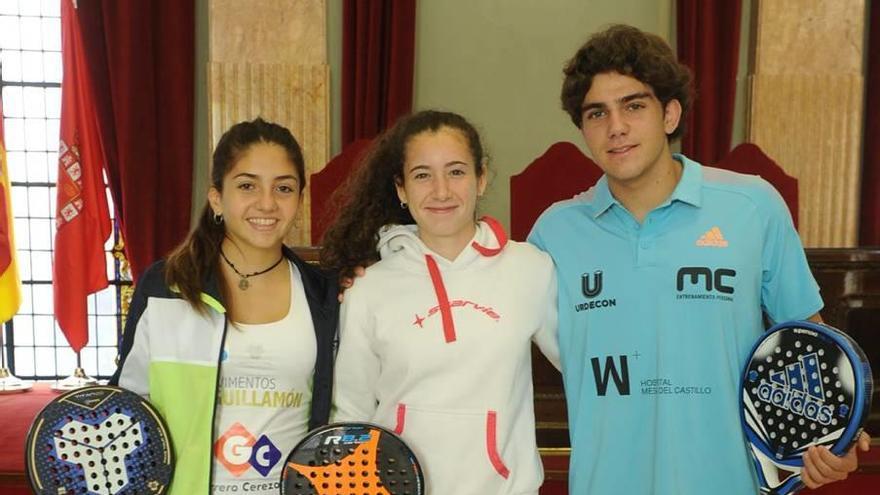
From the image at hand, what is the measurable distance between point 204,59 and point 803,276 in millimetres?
4403

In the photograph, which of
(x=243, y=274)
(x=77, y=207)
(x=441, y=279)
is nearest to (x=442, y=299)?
(x=441, y=279)

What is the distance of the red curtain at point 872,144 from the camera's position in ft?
16.6

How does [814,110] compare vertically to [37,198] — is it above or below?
above

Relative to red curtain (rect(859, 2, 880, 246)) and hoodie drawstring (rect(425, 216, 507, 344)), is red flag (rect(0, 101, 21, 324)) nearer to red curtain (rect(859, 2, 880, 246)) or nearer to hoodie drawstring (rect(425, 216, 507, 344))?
hoodie drawstring (rect(425, 216, 507, 344))

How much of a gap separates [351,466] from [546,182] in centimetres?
307

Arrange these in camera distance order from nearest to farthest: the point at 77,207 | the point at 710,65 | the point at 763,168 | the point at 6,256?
the point at 763,168 → the point at 6,256 → the point at 77,207 → the point at 710,65

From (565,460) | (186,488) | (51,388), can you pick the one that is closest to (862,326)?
(565,460)

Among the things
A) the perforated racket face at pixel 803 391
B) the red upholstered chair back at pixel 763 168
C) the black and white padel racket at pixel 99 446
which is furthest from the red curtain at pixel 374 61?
the perforated racket face at pixel 803 391

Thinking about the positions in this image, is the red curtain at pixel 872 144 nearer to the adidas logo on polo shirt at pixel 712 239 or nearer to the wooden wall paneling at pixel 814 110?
the wooden wall paneling at pixel 814 110

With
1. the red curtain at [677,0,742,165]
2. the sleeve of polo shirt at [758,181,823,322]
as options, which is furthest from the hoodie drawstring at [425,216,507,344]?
the red curtain at [677,0,742,165]

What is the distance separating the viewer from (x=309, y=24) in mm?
4637

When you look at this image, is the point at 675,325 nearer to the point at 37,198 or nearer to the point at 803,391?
the point at 803,391

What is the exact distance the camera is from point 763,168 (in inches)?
169

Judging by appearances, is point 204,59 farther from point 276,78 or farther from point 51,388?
point 51,388
